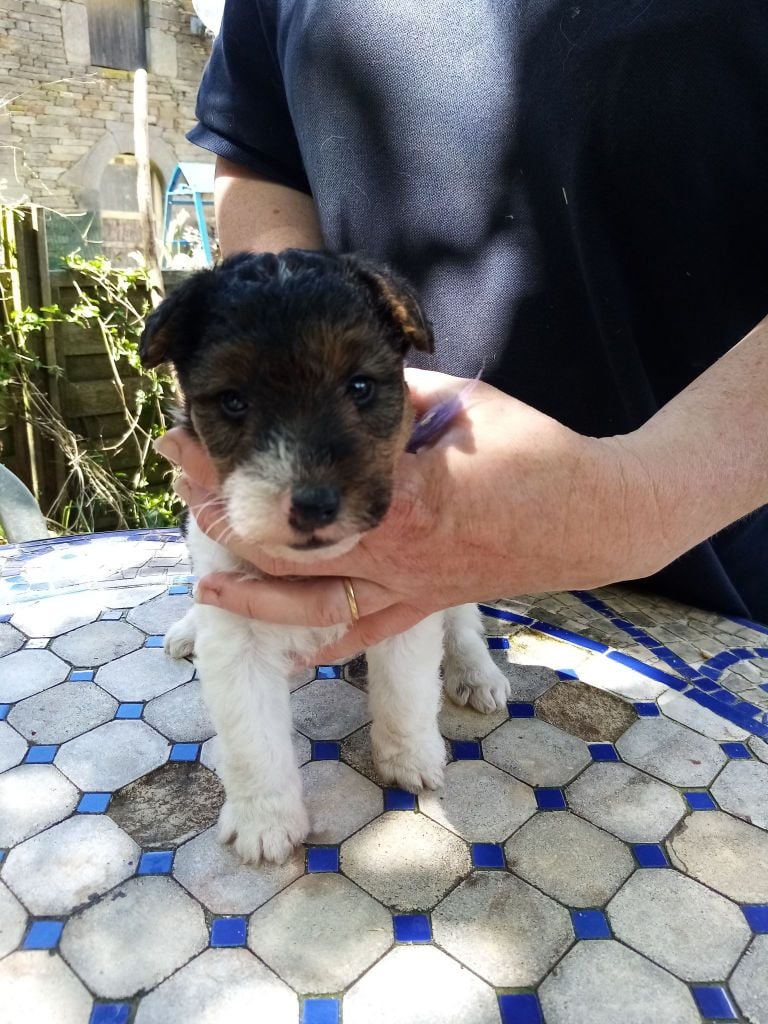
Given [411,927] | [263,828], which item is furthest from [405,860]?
[263,828]

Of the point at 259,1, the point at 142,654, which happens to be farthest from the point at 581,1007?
the point at 259,1

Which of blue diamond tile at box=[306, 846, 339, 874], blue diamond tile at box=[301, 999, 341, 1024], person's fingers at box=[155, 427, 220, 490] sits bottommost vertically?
blue diamond tile at box=[306, 846, 339, 874]

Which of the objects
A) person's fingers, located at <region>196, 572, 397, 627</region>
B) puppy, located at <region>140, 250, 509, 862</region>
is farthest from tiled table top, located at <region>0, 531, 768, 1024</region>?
person's fingers, located at <region>196, 572, 397, 627</region>

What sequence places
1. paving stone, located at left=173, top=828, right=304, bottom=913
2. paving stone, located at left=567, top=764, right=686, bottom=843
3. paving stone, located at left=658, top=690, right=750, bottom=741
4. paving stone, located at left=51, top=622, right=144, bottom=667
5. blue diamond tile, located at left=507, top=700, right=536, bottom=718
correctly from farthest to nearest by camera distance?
paving stone, located at left=51, top=622, right=144, bottom=667
blue diamond tile, located at left=507, top=700, right=536, bottom=718
paving stone, located at left=658, top=690, right=750, bottom=741
paving stone, located at left=567, top=764, right=686, bottom=843
paving stone, located at left=173, top=828, right=304, bottom=913

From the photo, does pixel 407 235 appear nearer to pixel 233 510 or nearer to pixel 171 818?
pixel 233 510

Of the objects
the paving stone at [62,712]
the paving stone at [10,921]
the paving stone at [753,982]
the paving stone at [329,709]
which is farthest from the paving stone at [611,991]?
the paving stone at [62,712]

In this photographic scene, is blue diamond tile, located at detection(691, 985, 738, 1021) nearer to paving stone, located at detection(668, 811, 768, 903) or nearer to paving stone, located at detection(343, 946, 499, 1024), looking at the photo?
paving stone, located at detection(668, 811, 768, 903)

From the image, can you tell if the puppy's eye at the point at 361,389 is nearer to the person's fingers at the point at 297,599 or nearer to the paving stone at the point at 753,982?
the person's fingers at the point at 297,599
